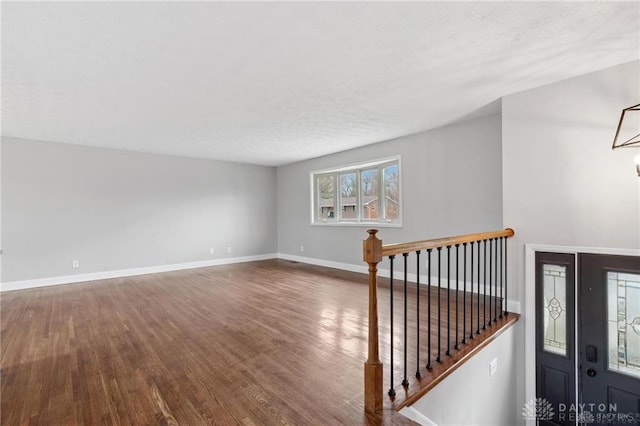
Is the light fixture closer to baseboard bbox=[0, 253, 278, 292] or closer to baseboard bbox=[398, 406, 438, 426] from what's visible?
baseboard bbox=[398, 406, 438, 426]

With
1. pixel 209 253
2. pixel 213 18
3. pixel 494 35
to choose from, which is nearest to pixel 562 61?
pixel 494 35

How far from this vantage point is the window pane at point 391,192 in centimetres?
508

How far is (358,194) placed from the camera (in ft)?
19.3

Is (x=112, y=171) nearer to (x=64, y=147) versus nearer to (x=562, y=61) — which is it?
(x=64, y=147)

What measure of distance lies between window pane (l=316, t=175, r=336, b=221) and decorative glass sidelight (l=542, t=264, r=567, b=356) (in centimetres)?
412

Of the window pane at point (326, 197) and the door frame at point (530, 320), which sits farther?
the window pane at point (326, 197)

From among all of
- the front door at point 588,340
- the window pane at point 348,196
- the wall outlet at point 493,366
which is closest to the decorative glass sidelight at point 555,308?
the front door at point 588,340

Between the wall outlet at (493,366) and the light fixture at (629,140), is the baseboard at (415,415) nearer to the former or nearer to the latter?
the wall outlet at (493,366)

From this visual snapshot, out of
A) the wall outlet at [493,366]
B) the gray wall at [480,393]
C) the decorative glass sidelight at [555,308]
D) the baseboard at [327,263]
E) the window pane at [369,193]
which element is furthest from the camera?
the baseboard at [327,263]

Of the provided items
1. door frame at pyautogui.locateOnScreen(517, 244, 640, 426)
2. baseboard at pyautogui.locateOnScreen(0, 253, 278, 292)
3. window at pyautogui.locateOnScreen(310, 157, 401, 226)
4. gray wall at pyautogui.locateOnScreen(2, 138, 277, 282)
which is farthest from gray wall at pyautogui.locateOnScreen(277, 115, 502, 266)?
baseboard at pyautogui.locateOnScreen(0, 253, 278, 292)


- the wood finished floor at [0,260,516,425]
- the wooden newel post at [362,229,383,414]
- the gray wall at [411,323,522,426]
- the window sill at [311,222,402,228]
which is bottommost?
the gray wall at [411,323,522,426]

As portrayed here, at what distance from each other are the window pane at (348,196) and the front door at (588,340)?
3.45 m

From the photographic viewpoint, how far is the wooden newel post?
1.70 meters

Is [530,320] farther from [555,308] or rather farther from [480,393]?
[480,393]
